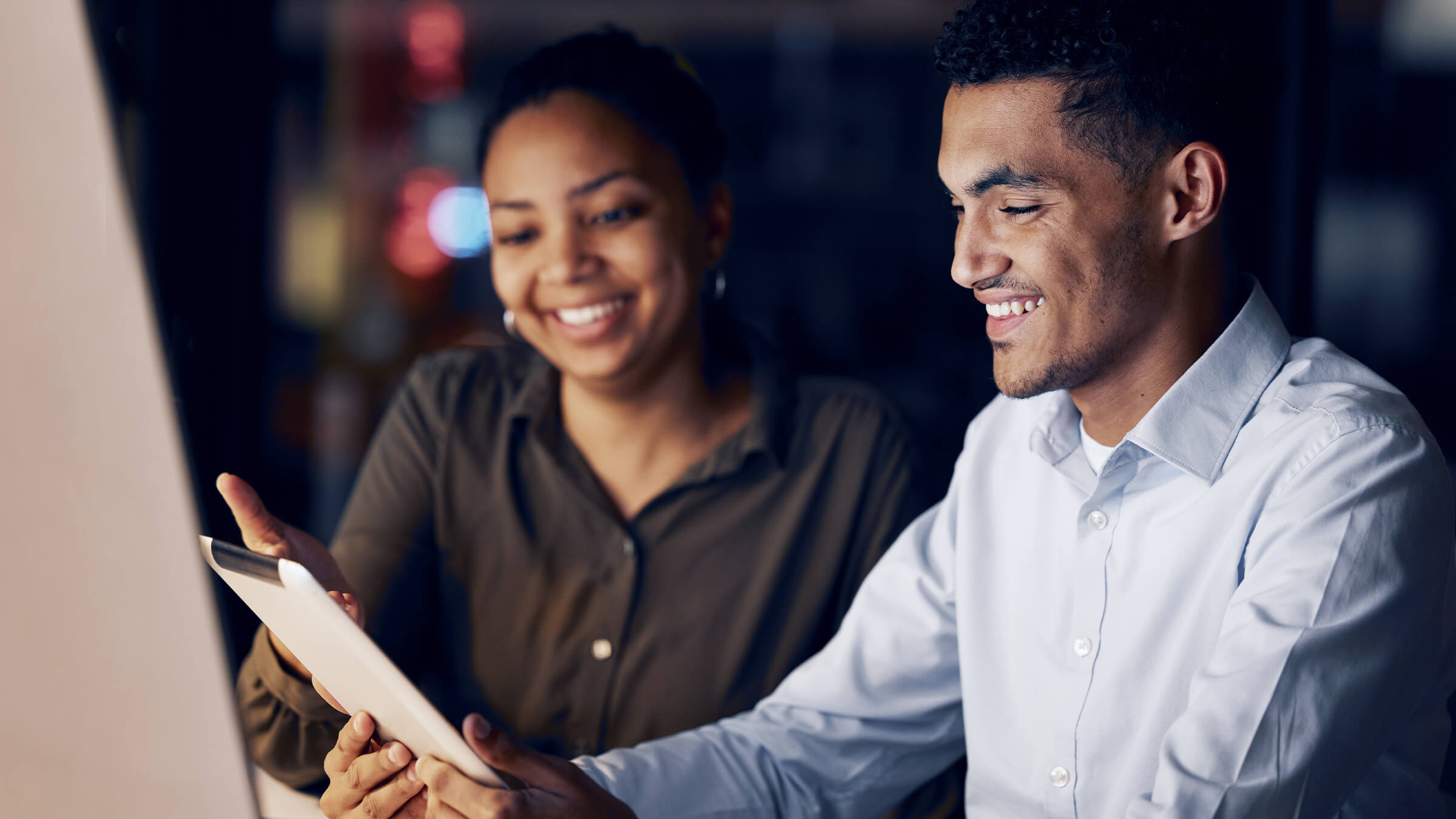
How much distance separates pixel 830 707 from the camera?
3.76ft

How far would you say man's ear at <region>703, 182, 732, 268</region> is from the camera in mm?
1449

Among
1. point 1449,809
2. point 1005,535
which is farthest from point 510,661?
point 1449,809

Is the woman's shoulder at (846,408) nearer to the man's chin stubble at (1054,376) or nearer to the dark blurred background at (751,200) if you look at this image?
the dark blurred background at (751,200)

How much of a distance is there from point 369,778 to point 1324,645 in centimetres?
73

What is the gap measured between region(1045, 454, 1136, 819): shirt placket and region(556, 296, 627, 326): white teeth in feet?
2.13

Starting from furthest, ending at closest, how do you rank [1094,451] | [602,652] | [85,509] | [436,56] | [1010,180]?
[436,56], [602,652], [1094,451], [1010,180], [85,509]

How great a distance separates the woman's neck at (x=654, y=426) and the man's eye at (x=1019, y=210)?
1.86 feet

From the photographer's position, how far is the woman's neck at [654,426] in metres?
1.42

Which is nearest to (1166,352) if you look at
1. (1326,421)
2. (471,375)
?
(1326,421)

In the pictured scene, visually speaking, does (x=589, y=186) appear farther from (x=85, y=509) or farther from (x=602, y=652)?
(x=85, y=509)

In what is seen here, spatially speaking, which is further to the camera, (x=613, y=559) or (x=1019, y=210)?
(x=613, y=559)

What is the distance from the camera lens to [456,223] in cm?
453

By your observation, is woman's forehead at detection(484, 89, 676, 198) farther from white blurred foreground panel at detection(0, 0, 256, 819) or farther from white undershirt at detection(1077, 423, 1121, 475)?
white blurred foreground panel at detection(0, 0, 256, 819)

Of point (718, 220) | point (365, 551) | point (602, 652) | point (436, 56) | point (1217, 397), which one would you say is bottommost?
point (602, 652)
